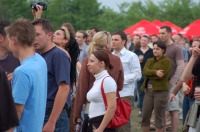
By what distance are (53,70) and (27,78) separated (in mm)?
1107

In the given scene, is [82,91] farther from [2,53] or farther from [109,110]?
[2,53]

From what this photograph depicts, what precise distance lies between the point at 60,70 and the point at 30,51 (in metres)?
0.89

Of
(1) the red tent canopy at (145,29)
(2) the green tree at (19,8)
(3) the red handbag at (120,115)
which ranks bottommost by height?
(3) the red handbag at (120,115)

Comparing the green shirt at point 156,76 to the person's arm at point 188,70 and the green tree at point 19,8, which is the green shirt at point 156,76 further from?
the green tree at point 19,8

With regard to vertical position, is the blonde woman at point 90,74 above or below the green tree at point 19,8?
below

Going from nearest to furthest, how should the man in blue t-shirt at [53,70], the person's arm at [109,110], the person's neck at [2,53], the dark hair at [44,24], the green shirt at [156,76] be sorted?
the man in blue t-shirt at [53,70], the dark hair at [44,24], the person's neck at [2,53], the person's arm at [109,110], the green shirt at [156,76]

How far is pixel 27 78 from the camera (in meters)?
5.00

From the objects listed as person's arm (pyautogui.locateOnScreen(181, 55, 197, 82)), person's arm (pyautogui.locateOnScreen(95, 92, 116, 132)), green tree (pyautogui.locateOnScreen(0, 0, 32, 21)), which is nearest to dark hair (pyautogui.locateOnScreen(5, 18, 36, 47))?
person's arm (pyautogui.locateOnScreen(95, 92, 116, 132))

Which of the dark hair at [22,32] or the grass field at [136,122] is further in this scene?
the grass field at [136,122]

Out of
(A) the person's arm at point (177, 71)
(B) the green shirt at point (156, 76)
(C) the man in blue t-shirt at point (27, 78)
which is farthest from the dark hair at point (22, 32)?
(A) the person's arm at point (177, 71)

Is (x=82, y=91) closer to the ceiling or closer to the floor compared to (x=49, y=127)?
closer to the ceiling

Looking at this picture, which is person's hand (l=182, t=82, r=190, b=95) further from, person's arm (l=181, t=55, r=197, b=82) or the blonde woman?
the blonde woman

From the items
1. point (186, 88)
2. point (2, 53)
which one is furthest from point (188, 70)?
point (2, 53)

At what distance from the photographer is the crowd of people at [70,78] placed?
16.6 ft
